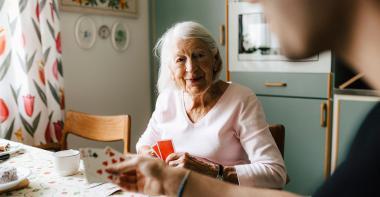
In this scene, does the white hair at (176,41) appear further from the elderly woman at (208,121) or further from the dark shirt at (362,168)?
the dark shirt at (362,168)

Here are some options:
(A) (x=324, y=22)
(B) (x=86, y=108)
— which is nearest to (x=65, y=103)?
(B) (x=86, y=108)

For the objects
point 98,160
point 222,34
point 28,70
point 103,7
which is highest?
point 103,7

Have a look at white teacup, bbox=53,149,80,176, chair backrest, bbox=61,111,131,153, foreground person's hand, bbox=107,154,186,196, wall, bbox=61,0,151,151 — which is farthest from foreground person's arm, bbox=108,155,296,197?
wall, bbox=61,0,151,151

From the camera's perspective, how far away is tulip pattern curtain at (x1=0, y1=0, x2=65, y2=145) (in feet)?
7.17

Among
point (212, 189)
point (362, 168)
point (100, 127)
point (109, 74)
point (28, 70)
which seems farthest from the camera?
point (109, 74)

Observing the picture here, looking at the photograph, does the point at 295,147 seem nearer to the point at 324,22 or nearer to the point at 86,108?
the point at 86,108

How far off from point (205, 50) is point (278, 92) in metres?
1.24

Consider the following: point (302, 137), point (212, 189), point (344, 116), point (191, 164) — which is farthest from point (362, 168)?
point (302, 137)

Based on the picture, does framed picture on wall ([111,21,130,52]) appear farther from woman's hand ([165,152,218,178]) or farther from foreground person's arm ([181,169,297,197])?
foreground person's arm ([181,169,297,197])

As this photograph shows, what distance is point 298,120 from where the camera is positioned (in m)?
2.53

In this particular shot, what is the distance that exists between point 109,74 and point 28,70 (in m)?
0.85

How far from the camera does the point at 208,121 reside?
4.70 ft

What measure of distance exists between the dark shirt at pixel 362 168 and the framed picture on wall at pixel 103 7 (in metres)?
2.46

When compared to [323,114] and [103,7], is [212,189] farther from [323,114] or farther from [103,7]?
[103,7]
